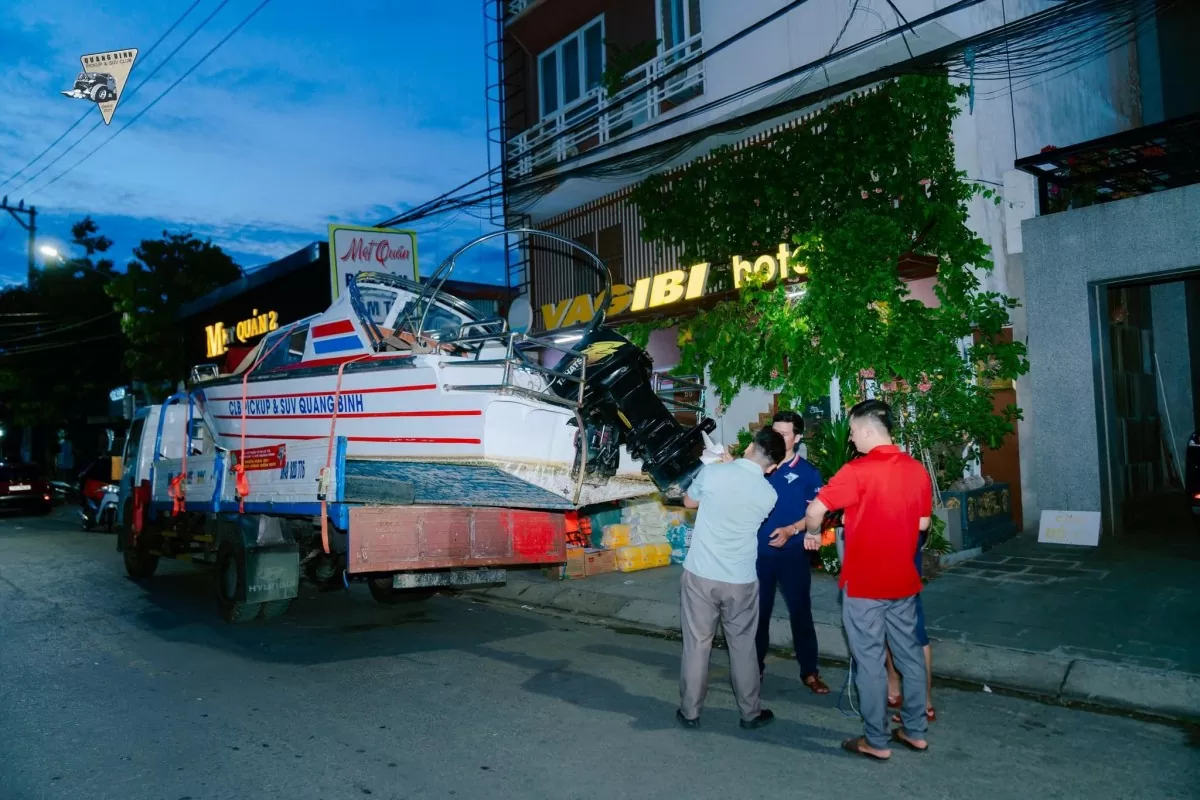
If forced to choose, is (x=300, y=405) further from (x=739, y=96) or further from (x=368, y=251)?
(x=368, y=251)

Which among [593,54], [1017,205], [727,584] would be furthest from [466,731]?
[593,54]

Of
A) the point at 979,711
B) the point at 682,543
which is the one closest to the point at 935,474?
the point at 682,543

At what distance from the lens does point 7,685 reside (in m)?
6.30

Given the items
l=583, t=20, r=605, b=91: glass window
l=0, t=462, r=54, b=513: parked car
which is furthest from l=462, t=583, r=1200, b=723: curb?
l=0, t=462, r=54, b=513: parked car

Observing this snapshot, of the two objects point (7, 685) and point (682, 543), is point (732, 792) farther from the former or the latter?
point (682, 543)

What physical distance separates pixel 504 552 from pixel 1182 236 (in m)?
8.15

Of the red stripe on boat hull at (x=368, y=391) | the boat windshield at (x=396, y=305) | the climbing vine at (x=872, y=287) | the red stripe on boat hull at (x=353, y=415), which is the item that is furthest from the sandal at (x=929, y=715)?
the climbing vine at (x=872, y=287)

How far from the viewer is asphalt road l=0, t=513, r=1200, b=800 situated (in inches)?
166

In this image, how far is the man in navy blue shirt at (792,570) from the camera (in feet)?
18.6

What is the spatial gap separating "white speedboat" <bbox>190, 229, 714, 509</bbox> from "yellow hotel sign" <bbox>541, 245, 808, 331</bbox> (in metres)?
3.07

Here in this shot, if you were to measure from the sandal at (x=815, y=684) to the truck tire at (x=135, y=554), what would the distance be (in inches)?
345

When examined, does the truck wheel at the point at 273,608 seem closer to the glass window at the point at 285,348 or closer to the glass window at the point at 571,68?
the glass window at the point at 285,348

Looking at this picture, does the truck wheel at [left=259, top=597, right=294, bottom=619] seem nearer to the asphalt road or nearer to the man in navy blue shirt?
the asphalt road

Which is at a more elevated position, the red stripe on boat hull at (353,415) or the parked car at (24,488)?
the red stripe on boat hull at (353,415)
